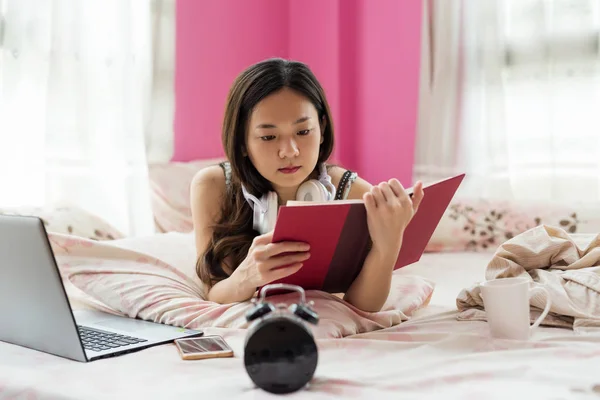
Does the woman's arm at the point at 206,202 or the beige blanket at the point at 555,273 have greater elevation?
the woman's arm at the point at 206,202

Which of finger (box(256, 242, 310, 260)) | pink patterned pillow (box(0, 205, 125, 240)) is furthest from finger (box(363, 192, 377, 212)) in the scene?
pink patterned pillow (box(0, 205, 125, 240))

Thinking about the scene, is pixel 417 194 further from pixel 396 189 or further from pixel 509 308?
pixel 509 308

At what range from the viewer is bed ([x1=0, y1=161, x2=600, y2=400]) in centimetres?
85

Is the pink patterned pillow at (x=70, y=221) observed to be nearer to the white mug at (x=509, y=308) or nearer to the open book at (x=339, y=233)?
the open book at (x=339, y=233)

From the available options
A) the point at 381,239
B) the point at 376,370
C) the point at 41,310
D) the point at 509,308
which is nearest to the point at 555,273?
the point at 509,308

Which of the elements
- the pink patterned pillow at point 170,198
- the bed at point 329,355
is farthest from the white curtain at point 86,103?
the bed at point 329,355

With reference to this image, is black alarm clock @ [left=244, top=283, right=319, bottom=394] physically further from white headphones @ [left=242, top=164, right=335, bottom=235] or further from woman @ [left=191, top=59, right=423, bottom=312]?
white headphones @ [left=242, top=164, right=335, bottom=235]

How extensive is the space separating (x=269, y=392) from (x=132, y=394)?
0.17m

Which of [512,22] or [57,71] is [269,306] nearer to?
[57,71]

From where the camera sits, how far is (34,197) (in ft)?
8.20

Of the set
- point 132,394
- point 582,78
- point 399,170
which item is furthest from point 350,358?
point 399,170

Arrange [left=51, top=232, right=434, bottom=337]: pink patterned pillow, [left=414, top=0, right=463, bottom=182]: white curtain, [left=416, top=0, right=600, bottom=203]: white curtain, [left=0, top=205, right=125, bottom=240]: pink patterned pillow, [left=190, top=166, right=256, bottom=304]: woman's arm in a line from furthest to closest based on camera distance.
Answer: [left=414, top=0, right=463, bottom=182]: white curtain < [left=416, top=0, right=600, bottom=203]: white curtain < [left=0, top=205, right=125, bottom=240]: pink patterned pillow < [left=190, top=166, right=256, bottom=304]: woman's arm < [left=51, top=232, right=434, bottom=337]: pink patterned pillow

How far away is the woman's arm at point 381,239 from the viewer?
111 cm

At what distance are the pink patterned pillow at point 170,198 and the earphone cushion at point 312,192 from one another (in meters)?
1.29
